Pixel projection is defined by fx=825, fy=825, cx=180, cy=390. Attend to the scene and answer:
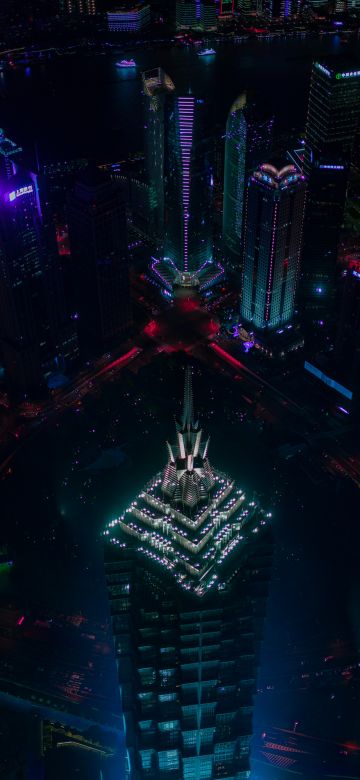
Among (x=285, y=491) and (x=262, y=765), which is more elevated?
(x=285, y=491)

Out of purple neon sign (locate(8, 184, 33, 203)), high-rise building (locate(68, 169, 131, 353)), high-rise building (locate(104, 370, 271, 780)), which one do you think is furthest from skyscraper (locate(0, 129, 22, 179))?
high-rise building (locate(104, 370, 271, 780))

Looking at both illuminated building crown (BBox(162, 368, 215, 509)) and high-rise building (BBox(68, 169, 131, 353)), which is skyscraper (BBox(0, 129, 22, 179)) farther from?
illuminated building crown (BBox(162, 368, 215, 509))

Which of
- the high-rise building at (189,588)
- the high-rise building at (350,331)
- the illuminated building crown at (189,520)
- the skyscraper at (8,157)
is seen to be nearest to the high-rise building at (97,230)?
the skyscraper at (8,157)

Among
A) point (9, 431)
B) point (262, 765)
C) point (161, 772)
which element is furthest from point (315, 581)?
point (9, 431)

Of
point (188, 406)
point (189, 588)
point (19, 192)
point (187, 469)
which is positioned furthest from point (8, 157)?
point (189, 588)

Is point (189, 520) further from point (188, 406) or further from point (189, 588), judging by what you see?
point (188, 406)

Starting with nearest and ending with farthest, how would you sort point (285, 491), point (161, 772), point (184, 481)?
point (184, 481) → point (161, 772) → point (285, 491)

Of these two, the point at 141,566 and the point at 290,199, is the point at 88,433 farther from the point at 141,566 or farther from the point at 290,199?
the point at 141,566
